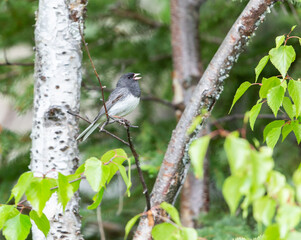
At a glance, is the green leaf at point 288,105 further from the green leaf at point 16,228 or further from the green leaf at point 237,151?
the green leaf at point 16,228

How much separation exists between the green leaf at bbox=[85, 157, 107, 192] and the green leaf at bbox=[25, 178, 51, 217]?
107mm

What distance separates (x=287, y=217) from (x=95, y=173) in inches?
19.4

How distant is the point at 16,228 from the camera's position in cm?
112

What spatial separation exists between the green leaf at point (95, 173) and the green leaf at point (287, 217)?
45 cm

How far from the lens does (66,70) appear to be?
1651 millimetres

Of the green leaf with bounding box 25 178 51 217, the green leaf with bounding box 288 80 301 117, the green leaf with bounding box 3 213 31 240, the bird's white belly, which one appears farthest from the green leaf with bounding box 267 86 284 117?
the bird's white belly

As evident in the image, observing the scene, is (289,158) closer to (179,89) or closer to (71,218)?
(179,89)

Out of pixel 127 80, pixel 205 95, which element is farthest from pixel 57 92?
pixel 127 80

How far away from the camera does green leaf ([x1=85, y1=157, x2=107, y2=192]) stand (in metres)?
1.04

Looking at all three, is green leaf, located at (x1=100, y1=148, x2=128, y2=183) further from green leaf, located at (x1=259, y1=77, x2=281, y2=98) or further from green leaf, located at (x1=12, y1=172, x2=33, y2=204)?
green leaf, located at (x1=259, y1=77, x2=281, y2=98)

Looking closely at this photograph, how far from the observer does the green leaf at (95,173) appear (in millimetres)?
1037

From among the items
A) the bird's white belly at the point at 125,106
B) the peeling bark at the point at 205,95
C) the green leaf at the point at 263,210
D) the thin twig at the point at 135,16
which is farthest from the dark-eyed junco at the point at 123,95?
the green leaf at the point at 263,210

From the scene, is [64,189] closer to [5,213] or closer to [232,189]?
[5,213]

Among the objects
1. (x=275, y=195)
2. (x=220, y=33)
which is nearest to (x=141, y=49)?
(x=220, y=33)
